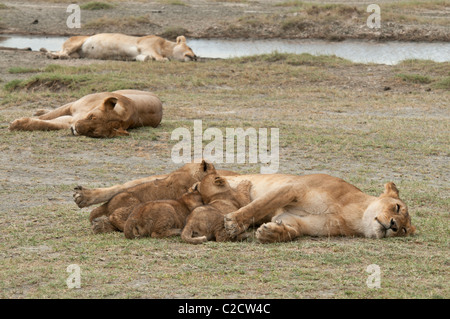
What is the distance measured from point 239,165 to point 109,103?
203 centimetres

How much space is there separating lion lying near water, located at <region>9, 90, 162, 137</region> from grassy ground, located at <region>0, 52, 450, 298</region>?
217 millimetres

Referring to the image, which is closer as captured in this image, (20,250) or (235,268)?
(235,268)

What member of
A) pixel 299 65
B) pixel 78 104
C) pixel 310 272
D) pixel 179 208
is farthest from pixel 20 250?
pixel 299 65

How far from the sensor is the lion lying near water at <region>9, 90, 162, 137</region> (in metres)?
10.1

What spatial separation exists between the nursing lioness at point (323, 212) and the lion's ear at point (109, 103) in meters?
4.37

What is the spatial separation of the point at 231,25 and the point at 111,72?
11768 mm

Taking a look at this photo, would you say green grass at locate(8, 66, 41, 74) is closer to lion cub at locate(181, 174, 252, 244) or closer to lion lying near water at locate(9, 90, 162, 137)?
lion lying near water at locate(9, 90, 162, 137)

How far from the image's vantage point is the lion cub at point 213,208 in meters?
5.62

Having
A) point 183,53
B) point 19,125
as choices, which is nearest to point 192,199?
point 19,125

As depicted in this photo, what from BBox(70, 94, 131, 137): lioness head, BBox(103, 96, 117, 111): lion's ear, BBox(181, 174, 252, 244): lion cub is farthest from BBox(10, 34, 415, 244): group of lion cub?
BBox(70, 94, 131, 137): lioness head

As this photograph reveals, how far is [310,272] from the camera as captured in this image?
4898 mm

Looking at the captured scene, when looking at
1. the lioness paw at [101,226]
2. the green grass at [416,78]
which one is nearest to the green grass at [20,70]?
the green grass at [416,78]

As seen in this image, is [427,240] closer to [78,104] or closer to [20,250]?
[20,250]

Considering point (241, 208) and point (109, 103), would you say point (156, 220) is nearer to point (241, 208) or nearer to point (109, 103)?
point (241, 208)
